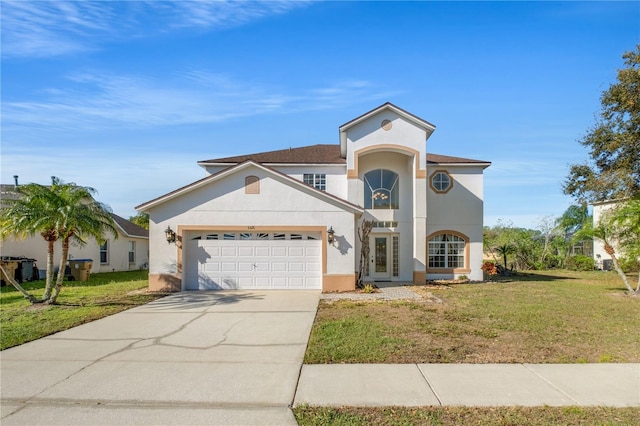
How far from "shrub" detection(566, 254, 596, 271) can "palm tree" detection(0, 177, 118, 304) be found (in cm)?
3114

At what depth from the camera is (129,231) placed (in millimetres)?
29031

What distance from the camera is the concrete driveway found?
4992 millimetres

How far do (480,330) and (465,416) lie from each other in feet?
15.9

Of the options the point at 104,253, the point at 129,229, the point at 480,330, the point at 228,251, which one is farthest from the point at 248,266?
Answer: the point at 129,229

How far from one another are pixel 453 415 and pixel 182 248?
13.4m

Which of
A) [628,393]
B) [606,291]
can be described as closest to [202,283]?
[628,393]

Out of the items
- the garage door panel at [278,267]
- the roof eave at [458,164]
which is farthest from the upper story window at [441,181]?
the garage door panel at [278,267]

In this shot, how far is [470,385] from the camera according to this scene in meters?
5.80

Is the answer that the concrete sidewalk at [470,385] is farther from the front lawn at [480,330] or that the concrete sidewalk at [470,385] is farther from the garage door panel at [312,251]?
the garage door panel at [312,251]

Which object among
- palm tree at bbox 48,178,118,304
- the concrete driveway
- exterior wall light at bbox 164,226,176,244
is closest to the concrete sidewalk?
the concrete driveway

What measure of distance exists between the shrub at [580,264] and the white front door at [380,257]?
18123 millimetres

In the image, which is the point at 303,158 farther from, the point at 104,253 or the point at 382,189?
the point at 104,253

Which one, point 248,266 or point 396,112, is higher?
point 396,112

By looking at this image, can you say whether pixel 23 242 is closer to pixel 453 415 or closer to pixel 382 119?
pixel 382 119
